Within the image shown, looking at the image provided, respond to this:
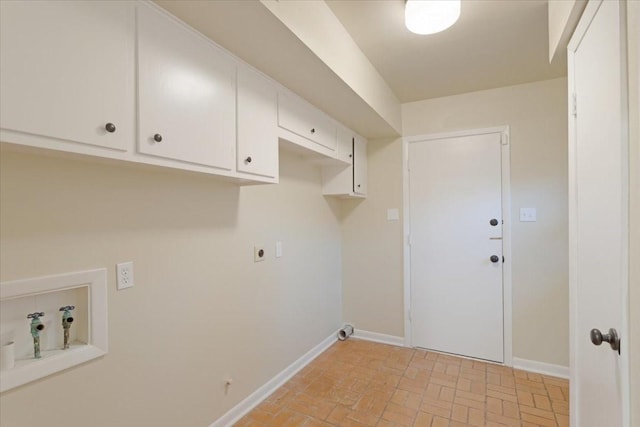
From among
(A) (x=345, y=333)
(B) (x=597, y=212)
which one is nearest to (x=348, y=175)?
(A) (x=345, y=333)

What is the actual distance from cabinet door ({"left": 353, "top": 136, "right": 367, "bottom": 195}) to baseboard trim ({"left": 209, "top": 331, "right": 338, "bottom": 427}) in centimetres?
160

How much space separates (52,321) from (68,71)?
949 mm

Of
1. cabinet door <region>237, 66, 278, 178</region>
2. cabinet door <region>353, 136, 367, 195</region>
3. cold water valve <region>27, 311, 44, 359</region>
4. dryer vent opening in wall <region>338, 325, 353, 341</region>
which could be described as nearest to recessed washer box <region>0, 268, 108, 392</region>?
cold water valve <region>27, 311, 44, 359</region>

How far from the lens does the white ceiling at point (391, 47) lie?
139 cm

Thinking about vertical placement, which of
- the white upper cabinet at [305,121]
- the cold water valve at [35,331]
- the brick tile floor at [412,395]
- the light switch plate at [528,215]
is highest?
the white upper cabinet at [305,121]

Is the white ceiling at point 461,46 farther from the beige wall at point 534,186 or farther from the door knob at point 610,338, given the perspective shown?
the door knob at point 610,338

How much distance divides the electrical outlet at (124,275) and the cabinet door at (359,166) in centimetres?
210

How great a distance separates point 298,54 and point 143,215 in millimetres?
1147

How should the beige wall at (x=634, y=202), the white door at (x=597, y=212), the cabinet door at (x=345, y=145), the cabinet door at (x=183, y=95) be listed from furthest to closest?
the cabinet door at (x=345, y=145), the cabinet door at (x=183, y=95), the white door at (x=597, y=212), the beige wall at (x=634, y=202)

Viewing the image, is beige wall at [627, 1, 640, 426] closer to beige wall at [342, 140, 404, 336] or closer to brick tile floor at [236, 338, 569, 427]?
brick tile floor at [236, 338, 569, 427]

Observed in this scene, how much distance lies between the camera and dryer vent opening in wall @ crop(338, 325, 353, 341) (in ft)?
11.0

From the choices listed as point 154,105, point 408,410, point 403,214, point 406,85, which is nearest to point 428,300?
point 403,214

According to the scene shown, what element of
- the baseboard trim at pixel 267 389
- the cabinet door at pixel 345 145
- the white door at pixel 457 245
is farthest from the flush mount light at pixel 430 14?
the baseboard trim at pixel 267 389

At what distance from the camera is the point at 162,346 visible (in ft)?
5.25
